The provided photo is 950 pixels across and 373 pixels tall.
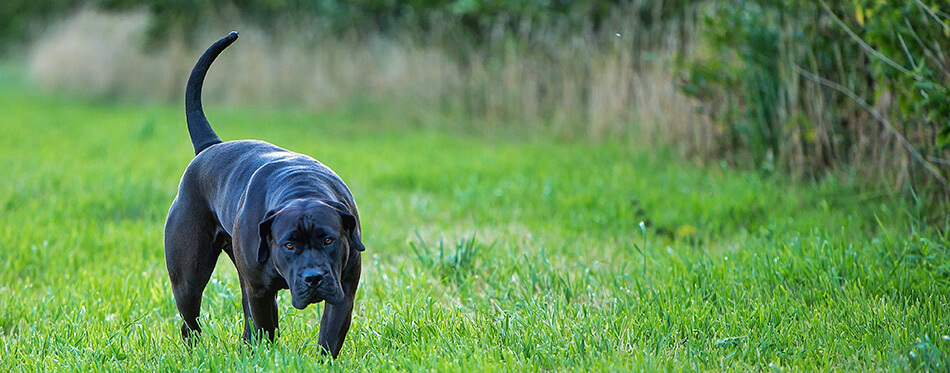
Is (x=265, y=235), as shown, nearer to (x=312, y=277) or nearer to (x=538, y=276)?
(x=312, y=277)

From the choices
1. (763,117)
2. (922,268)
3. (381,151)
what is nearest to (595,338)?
(922,268)

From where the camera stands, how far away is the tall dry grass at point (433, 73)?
27.2ft

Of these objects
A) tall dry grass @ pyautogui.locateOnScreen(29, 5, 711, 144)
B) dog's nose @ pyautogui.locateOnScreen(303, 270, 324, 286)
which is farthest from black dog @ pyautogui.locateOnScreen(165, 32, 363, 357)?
tall dry grass @ pyautogui.locateOnScreen(29, 5, 711, 144)

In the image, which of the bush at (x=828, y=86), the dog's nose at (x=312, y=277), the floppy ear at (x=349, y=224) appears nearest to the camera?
the dog's nose at (x=312, y=277)

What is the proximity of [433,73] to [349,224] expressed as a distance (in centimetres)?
874

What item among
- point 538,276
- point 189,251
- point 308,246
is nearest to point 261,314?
point 189,251

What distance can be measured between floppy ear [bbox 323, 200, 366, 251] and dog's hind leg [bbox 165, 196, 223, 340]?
684 mm

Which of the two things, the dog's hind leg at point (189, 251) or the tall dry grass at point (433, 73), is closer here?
the dog's hind leg at point (189, 251)

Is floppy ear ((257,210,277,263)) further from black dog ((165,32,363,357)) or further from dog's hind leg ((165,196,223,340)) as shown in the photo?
dog's hind leg ((165,196,223,340))

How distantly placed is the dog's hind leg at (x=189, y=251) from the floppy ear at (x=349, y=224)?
684 mm

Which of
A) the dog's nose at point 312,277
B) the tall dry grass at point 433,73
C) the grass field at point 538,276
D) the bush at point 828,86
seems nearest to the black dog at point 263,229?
the dog's nose at point 312,277

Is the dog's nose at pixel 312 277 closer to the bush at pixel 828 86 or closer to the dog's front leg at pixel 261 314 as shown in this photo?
the dog's front leg at pixel 261 314

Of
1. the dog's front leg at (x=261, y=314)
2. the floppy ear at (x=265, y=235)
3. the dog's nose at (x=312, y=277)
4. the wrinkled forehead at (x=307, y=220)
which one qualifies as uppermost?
the wrinkled forehead at (x=307, y=220)

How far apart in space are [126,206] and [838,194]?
489cm
